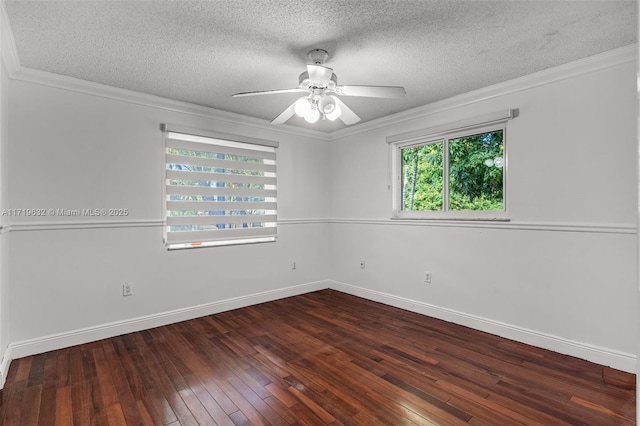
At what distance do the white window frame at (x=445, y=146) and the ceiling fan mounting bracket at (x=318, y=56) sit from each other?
1669 millimetres

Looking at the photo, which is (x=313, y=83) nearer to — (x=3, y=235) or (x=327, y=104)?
(x=327, y=104)

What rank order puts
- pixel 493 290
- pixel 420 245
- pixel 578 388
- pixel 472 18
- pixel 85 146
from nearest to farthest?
pixel 472 18, pixel 578 388, pixel 85 146, pixel 493 290, pixel 420 245

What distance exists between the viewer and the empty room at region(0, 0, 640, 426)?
2.01m

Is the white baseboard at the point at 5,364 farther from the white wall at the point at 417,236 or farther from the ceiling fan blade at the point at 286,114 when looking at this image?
the ceiling fan blade at the point at 286,114

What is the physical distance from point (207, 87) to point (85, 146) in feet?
3.94

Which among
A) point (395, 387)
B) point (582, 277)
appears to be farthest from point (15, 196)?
point (582, 277)

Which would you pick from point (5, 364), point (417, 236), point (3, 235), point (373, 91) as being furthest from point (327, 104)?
point (5, 364)

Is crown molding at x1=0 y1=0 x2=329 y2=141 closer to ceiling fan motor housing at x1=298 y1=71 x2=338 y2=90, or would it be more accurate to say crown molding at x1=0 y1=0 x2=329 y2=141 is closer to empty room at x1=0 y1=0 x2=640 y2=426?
empty room at x1=0 y1=0 x2=640 y2=426

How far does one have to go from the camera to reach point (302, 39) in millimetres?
2213

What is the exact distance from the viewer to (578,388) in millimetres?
2178

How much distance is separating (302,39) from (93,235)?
2.51 metres

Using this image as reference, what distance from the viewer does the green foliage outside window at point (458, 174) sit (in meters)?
3.23

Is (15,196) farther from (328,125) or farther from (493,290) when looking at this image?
(493,290)

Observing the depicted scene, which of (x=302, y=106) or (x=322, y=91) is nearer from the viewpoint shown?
(x=302, y=106)
